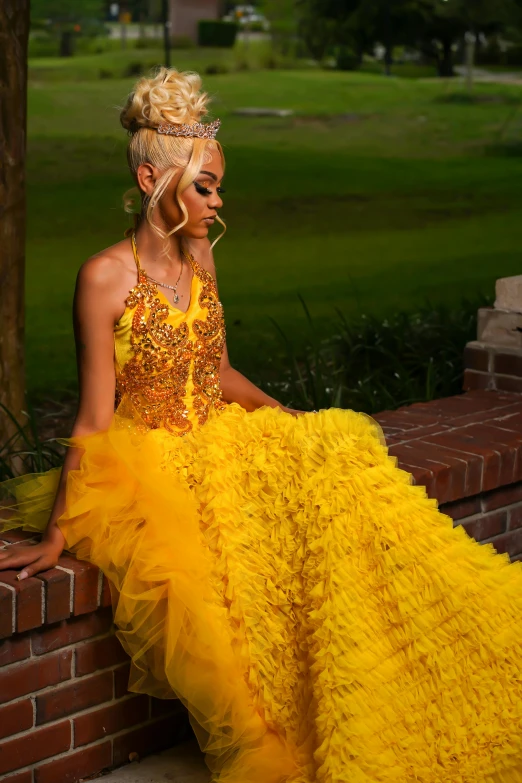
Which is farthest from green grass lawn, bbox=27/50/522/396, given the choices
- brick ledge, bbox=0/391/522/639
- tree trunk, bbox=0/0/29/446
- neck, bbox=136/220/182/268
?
neck, bbox=136/220/182/268

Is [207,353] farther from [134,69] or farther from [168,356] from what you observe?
[134,69]

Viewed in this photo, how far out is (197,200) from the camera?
2.64 metres

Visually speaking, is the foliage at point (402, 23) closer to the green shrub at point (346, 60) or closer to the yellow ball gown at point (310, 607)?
the green shrub at point (346, 60)

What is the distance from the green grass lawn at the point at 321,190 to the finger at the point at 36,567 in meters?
4.75

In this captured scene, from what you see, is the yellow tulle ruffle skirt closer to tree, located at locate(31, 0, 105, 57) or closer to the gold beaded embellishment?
the gold beaded embellishment

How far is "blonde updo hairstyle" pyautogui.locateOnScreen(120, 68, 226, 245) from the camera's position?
2600mm

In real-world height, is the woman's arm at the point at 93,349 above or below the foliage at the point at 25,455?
above

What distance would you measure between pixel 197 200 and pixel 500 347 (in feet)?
6.17

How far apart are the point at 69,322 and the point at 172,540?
468 cm

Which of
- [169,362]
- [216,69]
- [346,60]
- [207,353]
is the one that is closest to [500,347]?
[207,353]

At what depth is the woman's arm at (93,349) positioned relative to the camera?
8.45 ft

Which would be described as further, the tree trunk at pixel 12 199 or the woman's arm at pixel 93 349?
the tree trunk at pixel 12 199

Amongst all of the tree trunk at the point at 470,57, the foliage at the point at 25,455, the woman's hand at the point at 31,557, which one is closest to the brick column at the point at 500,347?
the foliage at the point at 25,455

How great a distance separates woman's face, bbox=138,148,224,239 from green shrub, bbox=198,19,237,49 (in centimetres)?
548
